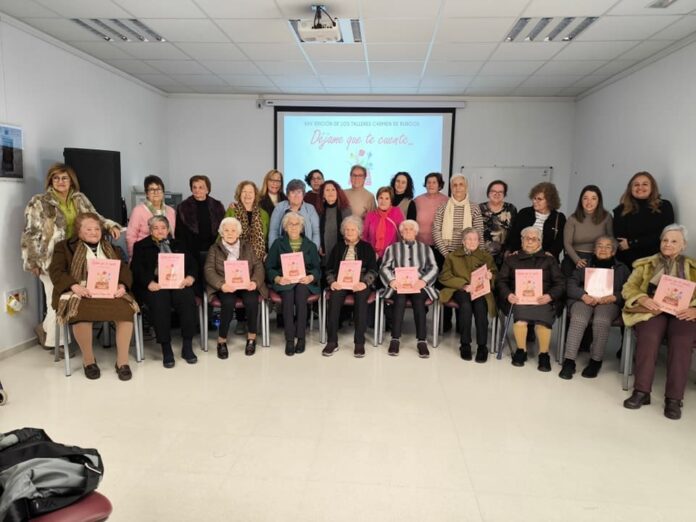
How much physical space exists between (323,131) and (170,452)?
5624mm

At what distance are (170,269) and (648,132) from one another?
4828 millimetres

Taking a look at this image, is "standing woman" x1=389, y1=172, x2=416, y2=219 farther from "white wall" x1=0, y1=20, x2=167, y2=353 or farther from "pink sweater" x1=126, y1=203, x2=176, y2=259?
"white wall" x1=0, y1=20, x2=167, y2=353

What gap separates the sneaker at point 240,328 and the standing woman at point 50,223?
57.6 inches

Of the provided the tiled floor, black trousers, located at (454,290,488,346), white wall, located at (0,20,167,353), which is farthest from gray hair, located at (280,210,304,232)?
white wall, located at (0,20,167,353)

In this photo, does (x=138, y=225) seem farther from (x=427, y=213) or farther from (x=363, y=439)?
(x=363, y=439)

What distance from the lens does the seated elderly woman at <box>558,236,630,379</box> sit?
371 cm

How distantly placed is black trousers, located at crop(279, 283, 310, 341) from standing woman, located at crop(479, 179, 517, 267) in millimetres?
1812

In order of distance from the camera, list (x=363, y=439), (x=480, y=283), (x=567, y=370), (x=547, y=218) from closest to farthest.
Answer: (x=363, y=439)
(x=567, y=370)
(x=480, y=283)
(x=547, y=218)

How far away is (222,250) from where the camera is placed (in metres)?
4.14

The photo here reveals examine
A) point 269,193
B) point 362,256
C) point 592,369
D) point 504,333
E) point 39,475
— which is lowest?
point 592,369

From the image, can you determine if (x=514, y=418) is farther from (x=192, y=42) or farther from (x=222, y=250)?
(x=192, y=42)

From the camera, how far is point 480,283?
13.2 ft

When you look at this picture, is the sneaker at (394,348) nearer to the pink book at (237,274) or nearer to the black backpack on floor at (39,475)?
Result: the pink book at (237,274)

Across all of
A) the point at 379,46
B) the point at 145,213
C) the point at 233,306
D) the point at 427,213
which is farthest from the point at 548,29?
the point at 145,213
